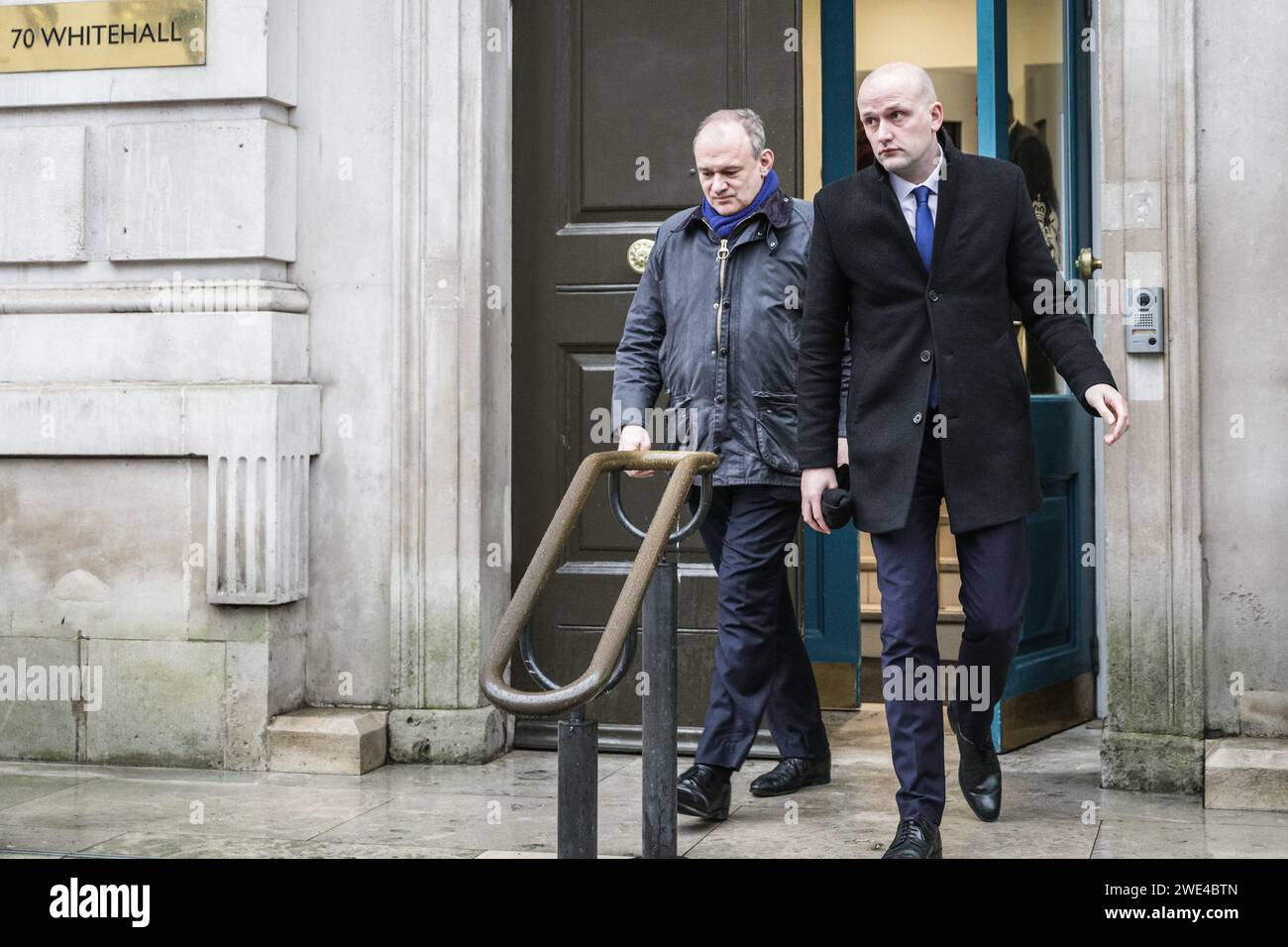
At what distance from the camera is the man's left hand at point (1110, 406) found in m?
3.99

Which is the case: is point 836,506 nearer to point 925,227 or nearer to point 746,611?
point 746,611

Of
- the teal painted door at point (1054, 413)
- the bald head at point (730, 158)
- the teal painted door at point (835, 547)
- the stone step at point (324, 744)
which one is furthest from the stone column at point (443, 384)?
the teal painted door at point (1054, 413)

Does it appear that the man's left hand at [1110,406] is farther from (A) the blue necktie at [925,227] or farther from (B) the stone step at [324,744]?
(B) the stone step at [324,744]

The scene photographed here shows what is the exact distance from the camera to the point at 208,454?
5730 mm

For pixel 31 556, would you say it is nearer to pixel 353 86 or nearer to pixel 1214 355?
pixel 353 86

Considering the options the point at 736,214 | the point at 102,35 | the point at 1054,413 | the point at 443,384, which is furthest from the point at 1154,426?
the point at 102,35

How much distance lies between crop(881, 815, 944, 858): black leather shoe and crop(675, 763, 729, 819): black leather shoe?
0.69 metres

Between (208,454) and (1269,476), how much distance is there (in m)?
3.28

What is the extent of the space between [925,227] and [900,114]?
0.30 m

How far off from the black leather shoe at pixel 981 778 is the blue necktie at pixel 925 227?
3.33 ft

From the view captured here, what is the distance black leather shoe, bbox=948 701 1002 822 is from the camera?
4.74 m

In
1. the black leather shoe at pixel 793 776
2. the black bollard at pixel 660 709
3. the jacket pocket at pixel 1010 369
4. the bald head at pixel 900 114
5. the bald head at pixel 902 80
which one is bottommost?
the black leather shoe at pixel 793 776
